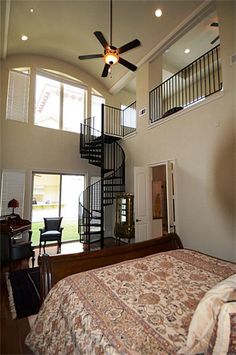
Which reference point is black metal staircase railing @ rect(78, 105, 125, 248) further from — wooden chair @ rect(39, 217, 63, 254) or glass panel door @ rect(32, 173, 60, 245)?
glass panel door @ rect(32, 173, 60, 245)

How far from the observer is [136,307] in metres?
1.16

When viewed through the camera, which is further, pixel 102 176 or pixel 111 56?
pixel 102 176

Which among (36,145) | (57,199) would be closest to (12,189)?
(57,199)

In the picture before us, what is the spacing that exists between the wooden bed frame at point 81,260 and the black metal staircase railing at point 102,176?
122 inches

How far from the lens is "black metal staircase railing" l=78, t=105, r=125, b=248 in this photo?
5.52 m

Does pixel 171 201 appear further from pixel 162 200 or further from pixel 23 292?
pixel 23 292

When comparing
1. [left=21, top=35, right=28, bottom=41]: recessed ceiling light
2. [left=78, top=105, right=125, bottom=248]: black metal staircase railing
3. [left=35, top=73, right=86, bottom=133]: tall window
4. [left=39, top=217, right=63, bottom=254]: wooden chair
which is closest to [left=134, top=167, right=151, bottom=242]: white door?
[left=78, top=105, right=125, bottom=248]: black metal staircase railing

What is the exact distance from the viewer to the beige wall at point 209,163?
3191 millimetres

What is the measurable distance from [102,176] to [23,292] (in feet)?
11.3

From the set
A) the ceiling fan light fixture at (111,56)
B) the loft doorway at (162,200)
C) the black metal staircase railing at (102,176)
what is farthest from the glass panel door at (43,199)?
the ceiling fan light fixture at (111,56)

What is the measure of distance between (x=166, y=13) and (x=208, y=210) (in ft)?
14.8

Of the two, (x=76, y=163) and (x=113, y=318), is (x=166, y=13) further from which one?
(x=113, y=318)

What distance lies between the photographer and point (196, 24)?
168 inches

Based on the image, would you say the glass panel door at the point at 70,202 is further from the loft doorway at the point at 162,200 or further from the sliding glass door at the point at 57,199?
the loft doorway at the point at 162,200
